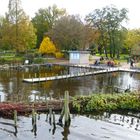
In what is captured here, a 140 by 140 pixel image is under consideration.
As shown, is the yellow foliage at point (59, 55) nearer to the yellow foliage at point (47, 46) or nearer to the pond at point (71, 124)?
the yellow foliage at point (47, 46)

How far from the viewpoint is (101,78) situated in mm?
51688

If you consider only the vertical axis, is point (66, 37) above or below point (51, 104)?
above

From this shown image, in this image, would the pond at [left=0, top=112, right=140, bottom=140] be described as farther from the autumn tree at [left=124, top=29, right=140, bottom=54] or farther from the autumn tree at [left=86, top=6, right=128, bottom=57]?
the autumn tree at [left=124, top=29, right=140, bottom=54]

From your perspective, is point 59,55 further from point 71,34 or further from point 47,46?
point 71,34

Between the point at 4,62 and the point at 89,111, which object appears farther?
the point at 4,62

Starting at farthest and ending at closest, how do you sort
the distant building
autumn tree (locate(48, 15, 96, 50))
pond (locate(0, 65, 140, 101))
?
autumn tree (locate(48, 15, 96, 50)) → the distant building → pond (locate(0, 65, 140, 101))

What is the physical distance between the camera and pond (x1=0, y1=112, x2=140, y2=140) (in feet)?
80.5

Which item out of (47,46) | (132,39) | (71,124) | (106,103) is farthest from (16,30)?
(71,124)

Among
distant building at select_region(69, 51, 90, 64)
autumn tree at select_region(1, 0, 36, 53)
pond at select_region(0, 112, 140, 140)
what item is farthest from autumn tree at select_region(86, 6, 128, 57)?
pond at select_region(0, 112, 140, 140)

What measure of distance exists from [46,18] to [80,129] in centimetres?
6952

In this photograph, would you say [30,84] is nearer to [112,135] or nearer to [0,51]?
[112,135]

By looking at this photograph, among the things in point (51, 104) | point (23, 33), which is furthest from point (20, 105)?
point (23, 33)

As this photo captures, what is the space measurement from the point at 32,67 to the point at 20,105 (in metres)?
36.2

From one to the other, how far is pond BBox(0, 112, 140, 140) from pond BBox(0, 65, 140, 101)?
287 inches
